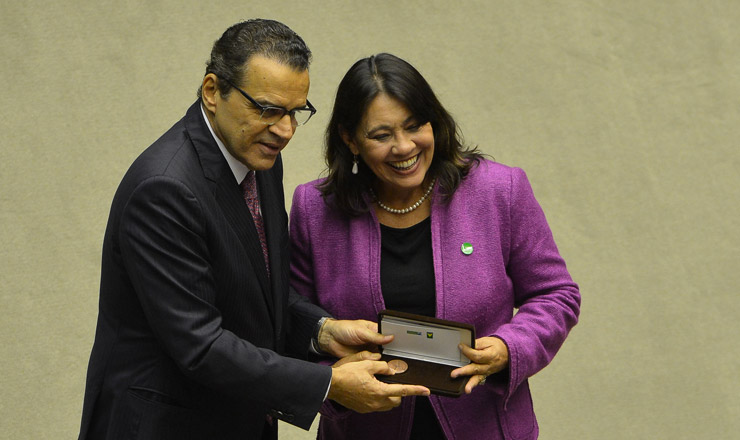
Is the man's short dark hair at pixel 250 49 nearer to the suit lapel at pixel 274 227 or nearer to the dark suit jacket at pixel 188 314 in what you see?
the dark suit jacket at pixel 188 314

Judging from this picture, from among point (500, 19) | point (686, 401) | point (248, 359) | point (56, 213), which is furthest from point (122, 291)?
point (500, 19)

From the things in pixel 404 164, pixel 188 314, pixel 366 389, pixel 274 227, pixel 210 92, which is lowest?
pixel 366 389

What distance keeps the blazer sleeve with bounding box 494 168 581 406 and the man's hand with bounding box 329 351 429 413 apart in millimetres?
259

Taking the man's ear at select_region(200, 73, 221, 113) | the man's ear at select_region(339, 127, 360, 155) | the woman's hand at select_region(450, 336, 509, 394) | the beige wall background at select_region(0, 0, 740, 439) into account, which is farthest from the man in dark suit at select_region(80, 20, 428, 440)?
the beige wall background at select_region(0, 0, 740, 439)

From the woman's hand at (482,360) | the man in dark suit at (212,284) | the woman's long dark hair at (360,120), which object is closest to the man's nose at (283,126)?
the man in dark suit at (212,284)

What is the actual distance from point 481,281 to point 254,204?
0.52 meters

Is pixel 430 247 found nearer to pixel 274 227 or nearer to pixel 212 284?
pixel 274 227

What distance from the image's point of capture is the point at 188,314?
5.91 feet

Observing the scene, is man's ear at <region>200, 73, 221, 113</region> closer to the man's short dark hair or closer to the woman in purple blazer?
the man's short dark hair

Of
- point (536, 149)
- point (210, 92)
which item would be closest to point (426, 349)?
point (210, 92)

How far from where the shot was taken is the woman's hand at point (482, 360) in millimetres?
1995

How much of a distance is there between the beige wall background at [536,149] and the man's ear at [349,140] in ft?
6.46

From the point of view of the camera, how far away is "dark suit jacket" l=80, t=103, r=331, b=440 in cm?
178

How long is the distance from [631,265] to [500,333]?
7.95ft
